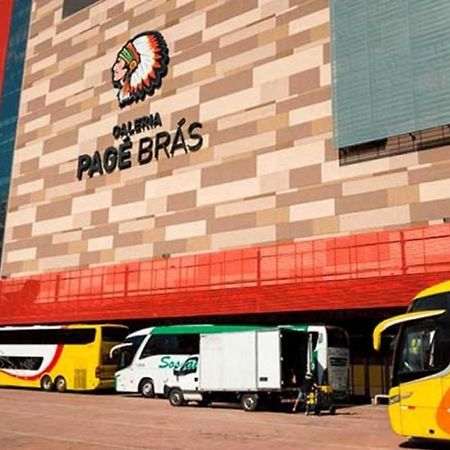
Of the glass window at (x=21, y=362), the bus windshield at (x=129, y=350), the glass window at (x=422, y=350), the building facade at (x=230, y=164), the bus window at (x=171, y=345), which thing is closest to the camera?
the glass window at (x=422, y=350)

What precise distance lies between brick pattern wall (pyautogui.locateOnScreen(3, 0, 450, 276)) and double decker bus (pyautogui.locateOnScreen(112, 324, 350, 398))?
586 centimetres

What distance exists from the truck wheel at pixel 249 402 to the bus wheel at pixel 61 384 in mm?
12791

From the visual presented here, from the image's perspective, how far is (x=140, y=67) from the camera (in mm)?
39688

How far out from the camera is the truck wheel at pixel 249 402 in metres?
23.5

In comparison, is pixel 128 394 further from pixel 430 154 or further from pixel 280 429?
pixel 430 154

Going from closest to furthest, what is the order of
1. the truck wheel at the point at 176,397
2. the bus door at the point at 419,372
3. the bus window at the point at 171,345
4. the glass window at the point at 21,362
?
the bus door at the point at 419,372 → the truck wheel at the point at 176,397 → the bus window at the point at 171,345 → the glass window at the point at 21,362

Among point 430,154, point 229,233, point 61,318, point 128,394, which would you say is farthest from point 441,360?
point 61,318

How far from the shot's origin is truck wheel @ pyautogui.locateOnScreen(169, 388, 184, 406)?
26.2m

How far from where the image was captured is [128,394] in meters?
32.7

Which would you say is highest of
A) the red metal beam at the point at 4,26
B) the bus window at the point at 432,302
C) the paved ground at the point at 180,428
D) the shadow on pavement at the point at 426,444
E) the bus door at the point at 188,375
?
the red metal beam at the point at 4,26

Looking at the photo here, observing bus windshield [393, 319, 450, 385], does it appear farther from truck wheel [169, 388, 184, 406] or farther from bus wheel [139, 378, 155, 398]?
bus wheel [139, 378, 155, 398]

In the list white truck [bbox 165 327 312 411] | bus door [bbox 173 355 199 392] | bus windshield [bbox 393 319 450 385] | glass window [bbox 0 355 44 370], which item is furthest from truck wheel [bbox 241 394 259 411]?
glass window [bbox 0 355 44 370]

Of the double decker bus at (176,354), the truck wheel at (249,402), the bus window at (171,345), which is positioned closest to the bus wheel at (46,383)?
the double decker bus at (176,354)

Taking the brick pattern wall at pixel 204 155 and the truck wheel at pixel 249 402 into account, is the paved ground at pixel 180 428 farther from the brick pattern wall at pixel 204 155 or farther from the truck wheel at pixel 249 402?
the brick pattern wall at pixel 204 155
